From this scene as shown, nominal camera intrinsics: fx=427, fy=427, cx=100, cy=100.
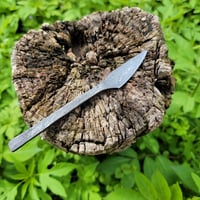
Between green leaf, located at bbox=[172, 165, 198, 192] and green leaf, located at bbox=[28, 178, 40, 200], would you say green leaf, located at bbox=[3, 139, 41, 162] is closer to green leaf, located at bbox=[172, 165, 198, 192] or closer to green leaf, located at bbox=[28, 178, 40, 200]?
green leaf, located at bbox=[28, 178, 40, 200]

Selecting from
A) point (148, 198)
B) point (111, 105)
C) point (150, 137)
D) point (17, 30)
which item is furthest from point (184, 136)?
point (17, 30)

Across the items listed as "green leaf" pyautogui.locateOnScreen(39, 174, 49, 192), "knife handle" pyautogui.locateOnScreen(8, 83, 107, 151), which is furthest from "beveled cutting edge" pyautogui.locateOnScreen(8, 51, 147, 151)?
"green leaf" pyautogui.locateOnScreen(39, 174, 49, 192)

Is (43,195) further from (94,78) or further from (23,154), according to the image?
(94,78)

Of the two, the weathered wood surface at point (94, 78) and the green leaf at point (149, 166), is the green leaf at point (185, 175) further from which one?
the weathered wood surface at point (94, 78)

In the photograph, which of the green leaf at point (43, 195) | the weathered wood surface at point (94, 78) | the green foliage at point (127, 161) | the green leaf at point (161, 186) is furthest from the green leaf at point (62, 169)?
the green leaf at point (161, 186)

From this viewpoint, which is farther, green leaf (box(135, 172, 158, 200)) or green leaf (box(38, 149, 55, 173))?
green leaf (box(38, 149, 55, 173))

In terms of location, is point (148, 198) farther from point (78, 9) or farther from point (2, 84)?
point (78, 9)
